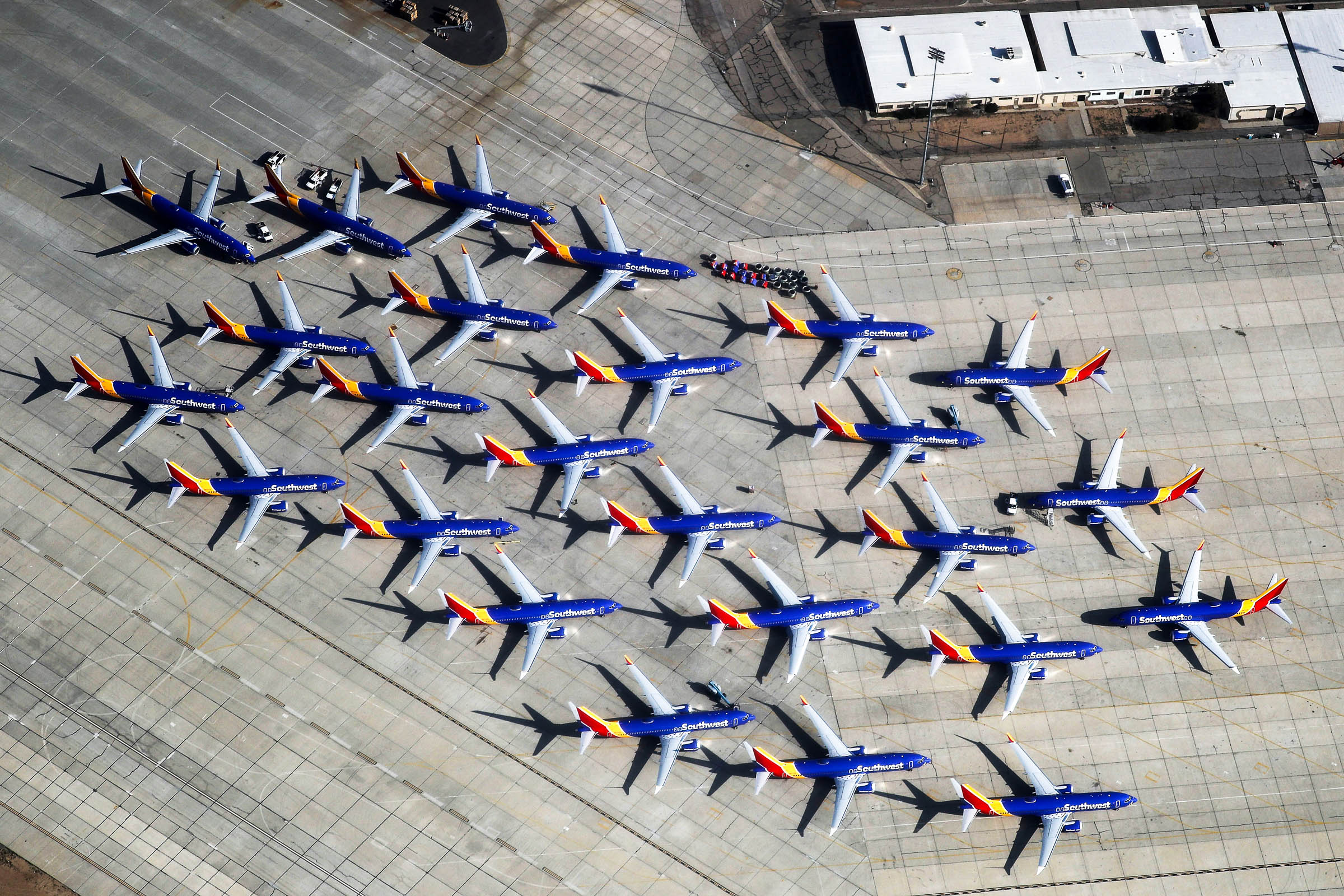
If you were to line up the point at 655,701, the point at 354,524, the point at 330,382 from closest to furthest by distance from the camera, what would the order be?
the point at 655,701
the point at 354,524
the point at 330,382

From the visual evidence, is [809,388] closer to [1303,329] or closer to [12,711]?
[1303,329]

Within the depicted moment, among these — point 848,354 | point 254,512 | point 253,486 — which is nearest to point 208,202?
point 253,486

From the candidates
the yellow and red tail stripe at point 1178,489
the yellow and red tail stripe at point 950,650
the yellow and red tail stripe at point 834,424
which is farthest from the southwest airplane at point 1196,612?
the yellow and red tail stripe at point 834,424

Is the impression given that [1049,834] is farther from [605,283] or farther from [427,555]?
[605,283]

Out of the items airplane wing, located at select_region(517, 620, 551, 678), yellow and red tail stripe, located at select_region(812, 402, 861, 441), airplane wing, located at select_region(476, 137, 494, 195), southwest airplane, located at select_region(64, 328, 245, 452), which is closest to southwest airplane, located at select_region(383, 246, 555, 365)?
airplane wing, located at select_region(476, 137, 494, 195)

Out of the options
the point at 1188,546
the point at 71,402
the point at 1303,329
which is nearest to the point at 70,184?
the point at 71,402

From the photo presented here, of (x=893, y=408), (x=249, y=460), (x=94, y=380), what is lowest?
(x=893, y=408)
